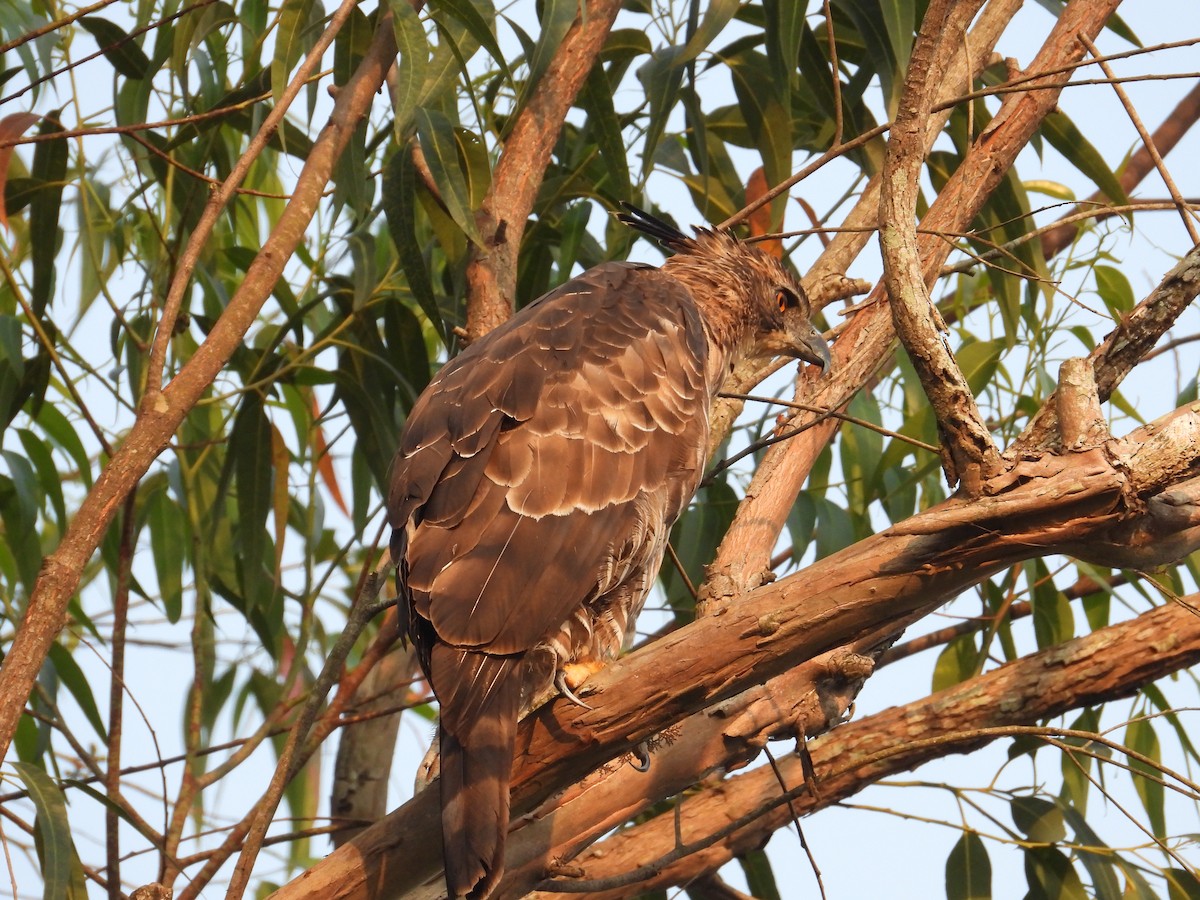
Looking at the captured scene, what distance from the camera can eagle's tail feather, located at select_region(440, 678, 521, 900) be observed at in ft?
7.59

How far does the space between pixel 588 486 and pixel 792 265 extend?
2.10 m

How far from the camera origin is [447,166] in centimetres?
330

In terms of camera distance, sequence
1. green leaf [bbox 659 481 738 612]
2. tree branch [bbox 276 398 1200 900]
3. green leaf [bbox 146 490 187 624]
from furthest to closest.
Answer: green leaf [bbox 146 490 187 624]
green leaf [bbox 659 481 738 612]
tree branch [bbox 276 398 1200 900]

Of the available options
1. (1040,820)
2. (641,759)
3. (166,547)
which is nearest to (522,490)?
(641,759)

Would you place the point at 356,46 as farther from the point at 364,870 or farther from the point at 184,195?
the point at 364,870

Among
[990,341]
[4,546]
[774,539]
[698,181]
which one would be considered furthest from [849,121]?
[4,546]

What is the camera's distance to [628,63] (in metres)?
4.53

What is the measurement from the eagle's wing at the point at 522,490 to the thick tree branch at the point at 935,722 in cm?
104

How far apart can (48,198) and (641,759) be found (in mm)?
2467

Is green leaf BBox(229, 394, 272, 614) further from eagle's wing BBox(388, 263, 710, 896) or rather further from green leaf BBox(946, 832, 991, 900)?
green leaf BBox(946, 832, 991, 900)

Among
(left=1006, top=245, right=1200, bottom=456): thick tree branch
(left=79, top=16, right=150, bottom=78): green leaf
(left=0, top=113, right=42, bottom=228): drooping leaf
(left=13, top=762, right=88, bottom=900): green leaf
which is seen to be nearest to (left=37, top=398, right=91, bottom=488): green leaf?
(left=0, top=113, right=42, bottom=228): drooping leaf

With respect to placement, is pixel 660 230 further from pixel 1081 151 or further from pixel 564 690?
pixel 564 690

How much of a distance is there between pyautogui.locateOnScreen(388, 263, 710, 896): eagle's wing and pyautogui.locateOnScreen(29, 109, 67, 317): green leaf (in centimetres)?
138

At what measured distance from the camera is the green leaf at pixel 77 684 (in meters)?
4.19
